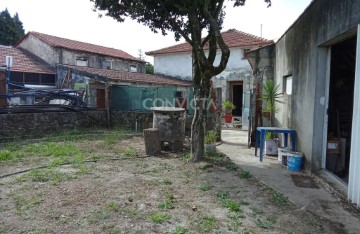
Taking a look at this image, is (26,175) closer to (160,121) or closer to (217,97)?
(160,121)

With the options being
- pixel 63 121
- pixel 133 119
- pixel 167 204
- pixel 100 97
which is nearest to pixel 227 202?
pixel 167 204

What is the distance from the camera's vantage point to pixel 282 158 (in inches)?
271

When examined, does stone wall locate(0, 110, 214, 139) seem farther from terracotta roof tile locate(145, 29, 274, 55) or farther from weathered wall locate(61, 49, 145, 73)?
weathered wall locate(61, 49, 145, 73)

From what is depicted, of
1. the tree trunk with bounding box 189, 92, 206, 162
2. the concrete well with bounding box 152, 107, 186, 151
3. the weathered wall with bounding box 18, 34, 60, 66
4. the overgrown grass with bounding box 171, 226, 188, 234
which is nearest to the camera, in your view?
the overgrown grass with bounding box 171, 226, 188, 234

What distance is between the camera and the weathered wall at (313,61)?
492 centimetres

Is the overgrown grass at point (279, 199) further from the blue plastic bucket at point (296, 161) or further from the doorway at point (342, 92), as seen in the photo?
the doorway at point (342, 92)

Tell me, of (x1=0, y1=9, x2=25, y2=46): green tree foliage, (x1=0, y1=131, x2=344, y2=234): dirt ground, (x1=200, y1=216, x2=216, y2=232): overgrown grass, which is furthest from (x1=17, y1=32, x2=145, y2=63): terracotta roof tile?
(x1=200, y1=216, x2=216, y2=232): overgrown grass

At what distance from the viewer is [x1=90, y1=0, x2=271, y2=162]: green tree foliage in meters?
6.84

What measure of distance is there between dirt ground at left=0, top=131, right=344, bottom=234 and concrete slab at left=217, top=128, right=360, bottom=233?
7.6 inches

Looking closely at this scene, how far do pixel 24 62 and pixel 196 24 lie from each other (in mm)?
19263

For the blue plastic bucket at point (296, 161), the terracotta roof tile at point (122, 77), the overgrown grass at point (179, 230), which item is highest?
the terracotta roof tile at point (122, 77)

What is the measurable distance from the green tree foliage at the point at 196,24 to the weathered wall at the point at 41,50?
52.8 feet

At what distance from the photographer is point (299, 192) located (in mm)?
5004

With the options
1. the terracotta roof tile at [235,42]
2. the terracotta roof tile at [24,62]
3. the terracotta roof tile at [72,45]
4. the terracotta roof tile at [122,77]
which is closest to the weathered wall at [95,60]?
the terracotta roof tile at [72,45]
